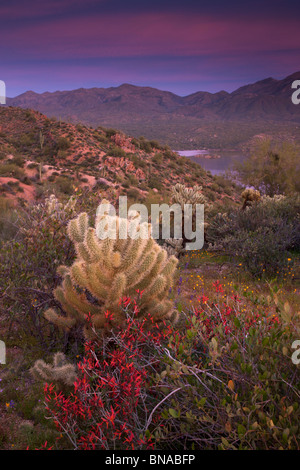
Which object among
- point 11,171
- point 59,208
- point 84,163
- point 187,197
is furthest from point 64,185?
point 59,208

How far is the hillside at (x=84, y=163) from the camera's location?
2111 cm

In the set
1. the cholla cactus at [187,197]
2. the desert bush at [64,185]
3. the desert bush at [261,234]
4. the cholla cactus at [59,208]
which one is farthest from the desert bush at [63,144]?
the cholla cactus at [59,208]

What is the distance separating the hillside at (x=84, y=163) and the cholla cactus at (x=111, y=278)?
14.0m

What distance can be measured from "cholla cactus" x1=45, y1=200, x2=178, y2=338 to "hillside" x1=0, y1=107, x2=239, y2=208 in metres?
14.0

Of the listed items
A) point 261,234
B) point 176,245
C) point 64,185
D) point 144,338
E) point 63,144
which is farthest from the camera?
point 63,144

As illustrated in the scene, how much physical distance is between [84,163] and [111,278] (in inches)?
1033

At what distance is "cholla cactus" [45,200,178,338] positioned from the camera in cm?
359

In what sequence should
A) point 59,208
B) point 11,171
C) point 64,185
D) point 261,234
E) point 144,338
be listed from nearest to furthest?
point 144,338
point 59,208
point 261,234
point 64,185
point 11,171

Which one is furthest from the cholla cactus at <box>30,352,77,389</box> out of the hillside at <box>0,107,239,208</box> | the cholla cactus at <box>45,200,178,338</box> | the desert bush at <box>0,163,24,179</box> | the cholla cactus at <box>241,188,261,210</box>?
the desert bush at <box>0,163,24,179</box>

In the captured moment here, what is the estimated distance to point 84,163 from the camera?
28.6 metres

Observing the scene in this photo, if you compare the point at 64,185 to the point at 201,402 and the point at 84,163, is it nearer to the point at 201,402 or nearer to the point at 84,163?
the point at 84,163

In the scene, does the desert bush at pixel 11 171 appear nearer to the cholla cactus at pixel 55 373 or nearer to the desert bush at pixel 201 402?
the cholla cactus at pixel 55 373

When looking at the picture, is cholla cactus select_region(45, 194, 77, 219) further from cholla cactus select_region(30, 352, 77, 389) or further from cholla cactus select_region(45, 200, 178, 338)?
cholla cactus select_region(30, 352, 77, 389)
